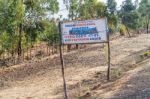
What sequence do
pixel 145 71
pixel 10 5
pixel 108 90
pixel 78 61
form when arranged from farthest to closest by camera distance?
pixel 10 5 → pixel 78 61 → pixel 145 71 → pixel 108 90

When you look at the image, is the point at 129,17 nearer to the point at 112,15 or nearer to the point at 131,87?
the point at 112,15

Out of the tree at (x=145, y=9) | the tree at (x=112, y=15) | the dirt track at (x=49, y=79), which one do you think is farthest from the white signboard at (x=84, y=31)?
the tree at (x=145, y=9)

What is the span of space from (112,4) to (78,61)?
30.0m

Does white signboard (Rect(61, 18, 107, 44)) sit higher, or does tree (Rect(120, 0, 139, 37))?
white signboard (Rect(61, 18, 107, 44))

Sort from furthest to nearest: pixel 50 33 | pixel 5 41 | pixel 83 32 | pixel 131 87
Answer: pixel 50 33
pixel 5 41
pixel 83 32
pixel 131 87

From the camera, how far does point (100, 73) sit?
51.7 ft

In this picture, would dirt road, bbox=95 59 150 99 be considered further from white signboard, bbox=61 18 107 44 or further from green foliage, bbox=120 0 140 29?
green foliage, bbox=120 0 140 29

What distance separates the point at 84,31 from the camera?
11297 millimetres

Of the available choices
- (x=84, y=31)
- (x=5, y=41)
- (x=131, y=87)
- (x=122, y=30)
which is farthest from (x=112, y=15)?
(x=131, y=87)

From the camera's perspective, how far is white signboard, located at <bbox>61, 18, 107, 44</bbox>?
11125mm

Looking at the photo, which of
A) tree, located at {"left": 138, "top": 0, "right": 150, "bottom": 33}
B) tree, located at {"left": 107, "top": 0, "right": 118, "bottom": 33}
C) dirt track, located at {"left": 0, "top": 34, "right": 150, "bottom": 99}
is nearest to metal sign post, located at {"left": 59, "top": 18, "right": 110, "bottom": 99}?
dirt track, located at {"left": 0, "top": 34, "right": 150, "bottom": 99}

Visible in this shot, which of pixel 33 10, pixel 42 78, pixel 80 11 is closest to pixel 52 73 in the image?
pixel 42 78

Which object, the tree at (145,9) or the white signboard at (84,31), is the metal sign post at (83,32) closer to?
the white signboard at (84,31)

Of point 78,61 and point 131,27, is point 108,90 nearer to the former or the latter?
point 78,61
